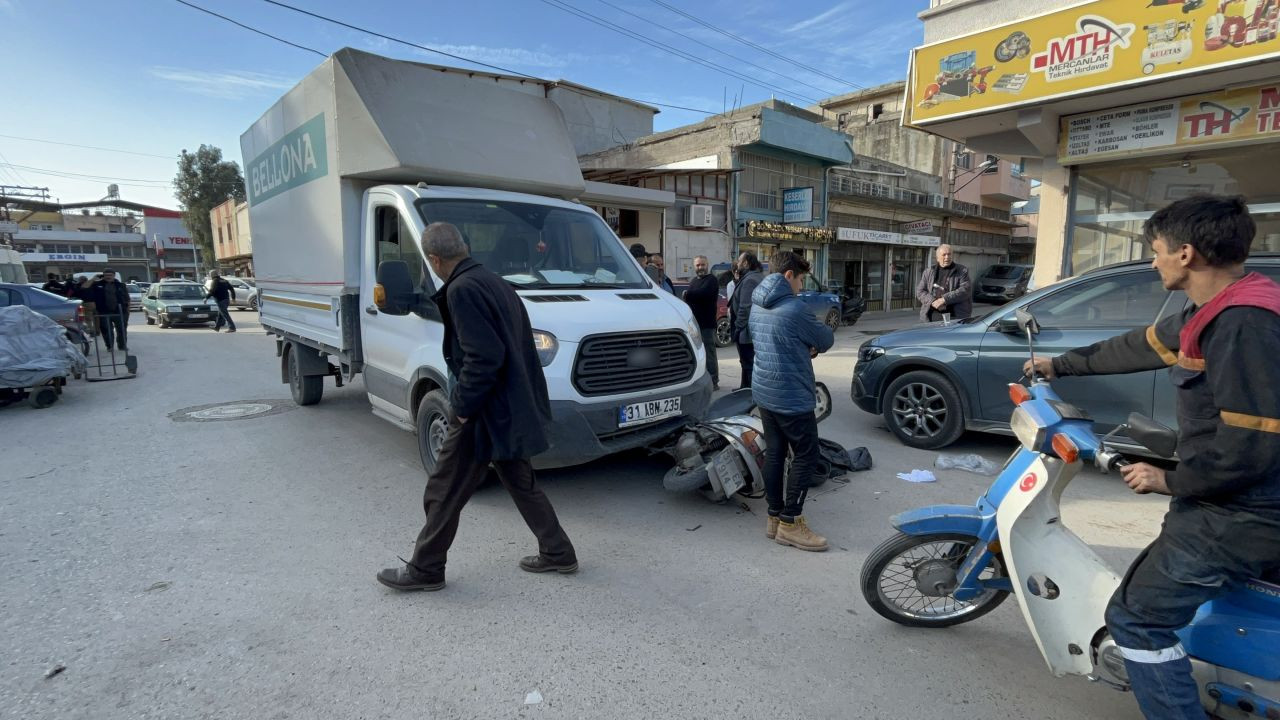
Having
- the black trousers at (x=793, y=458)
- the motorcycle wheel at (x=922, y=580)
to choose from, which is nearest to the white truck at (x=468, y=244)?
the black trousers at (x=793, y=458)

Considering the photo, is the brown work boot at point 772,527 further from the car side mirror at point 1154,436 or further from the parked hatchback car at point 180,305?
the parked hatchback car at point 180,305

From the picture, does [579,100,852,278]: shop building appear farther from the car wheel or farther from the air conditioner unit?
the car wheel

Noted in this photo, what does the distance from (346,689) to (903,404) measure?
4.99 m

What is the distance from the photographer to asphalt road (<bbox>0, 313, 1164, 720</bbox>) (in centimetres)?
251

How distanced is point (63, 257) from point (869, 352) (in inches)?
2652

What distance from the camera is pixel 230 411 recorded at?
7.64 m

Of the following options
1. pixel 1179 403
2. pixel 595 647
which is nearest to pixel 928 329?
pixel 1179 403

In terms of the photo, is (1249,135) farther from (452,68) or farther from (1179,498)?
(452,68)

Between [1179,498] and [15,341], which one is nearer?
[1179,498]

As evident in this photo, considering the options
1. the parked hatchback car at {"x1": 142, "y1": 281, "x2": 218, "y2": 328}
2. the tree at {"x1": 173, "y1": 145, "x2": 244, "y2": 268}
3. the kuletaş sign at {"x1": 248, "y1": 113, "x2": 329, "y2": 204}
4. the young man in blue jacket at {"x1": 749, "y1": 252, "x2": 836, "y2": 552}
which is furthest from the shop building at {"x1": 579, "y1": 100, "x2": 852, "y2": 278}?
the tree at {"x1": 173, "y1": 145, "x2": 244, "y2": 268}

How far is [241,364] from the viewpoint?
11.7m

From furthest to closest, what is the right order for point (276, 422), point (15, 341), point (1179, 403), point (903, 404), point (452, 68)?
point (452, 68) → point (15, 341) → point (276, 422) → point (903, 404) → point (1179, 403)

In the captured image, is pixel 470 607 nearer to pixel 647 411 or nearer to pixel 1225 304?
pixel 647 411

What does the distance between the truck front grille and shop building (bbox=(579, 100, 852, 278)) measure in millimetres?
13169
